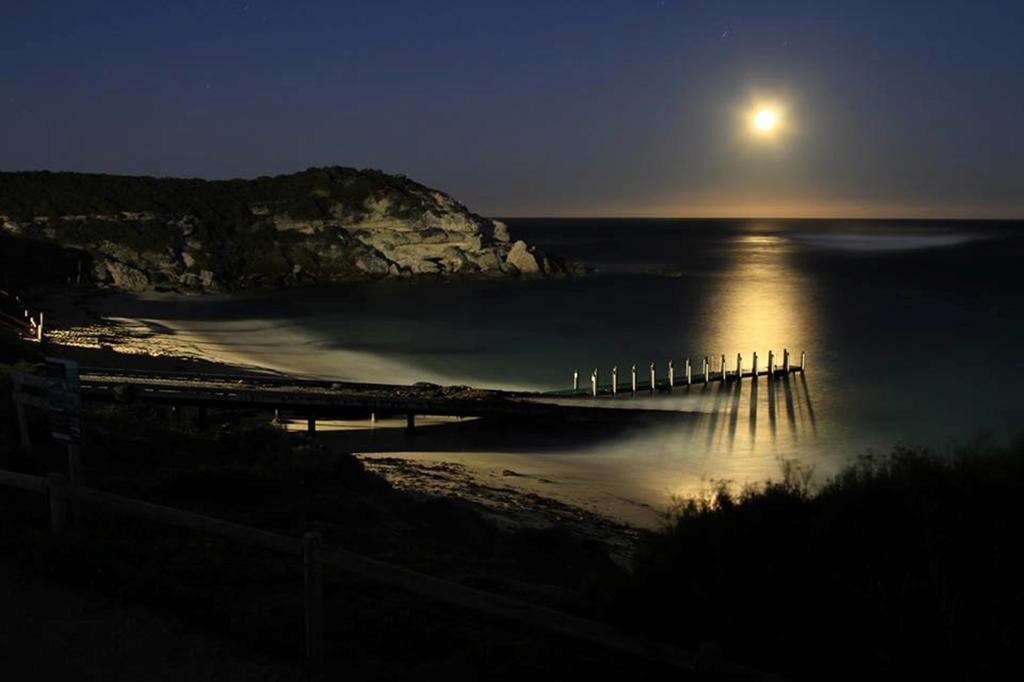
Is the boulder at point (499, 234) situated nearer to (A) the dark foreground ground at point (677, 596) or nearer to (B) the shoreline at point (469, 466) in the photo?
(B) the shoreline at point (469, 466)

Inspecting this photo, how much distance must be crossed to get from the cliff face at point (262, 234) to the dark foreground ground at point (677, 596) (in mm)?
82620

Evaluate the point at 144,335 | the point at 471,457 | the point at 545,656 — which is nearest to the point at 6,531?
the point at 545,656

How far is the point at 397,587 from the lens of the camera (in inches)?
257

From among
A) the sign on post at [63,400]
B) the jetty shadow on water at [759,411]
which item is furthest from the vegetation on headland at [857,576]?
the jetty shadow on water at [759,411]

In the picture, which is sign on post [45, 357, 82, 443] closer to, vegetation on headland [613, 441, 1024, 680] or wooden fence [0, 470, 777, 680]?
wooden fence [0, 470, 777, 680]

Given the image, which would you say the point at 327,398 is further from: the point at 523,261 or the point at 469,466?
the point at 523,261

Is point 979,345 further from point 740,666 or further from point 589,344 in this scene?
point 740,666

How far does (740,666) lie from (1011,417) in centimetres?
3406

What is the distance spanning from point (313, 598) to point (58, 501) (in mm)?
3429

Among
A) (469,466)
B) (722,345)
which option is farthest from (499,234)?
(469,466)

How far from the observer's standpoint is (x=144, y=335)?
49938mm

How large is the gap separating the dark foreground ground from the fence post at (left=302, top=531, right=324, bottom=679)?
0.13m

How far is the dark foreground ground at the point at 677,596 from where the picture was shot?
582 cm

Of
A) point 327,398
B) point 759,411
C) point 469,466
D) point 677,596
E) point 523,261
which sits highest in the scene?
point 523,261
